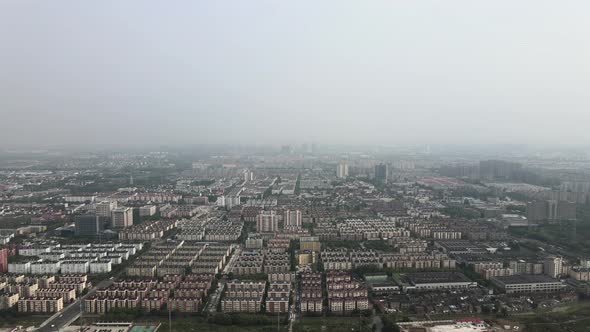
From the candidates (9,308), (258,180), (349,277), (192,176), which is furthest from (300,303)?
(192,176)

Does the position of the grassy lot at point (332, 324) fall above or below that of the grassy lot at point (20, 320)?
above

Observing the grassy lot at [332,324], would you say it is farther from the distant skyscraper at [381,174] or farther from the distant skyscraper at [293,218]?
the distant skyscraper at [381,174]

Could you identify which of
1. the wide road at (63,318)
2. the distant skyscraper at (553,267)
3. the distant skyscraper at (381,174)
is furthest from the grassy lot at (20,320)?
the distant skyscraper at (381,174)

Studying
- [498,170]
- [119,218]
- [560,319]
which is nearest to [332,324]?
[560,319]

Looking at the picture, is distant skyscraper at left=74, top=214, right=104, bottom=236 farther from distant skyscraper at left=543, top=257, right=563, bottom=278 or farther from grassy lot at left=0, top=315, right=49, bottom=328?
distant skyscraper at left=543, top=257, right=563, bottom=278

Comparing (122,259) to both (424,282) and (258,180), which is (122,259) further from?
(258,180)

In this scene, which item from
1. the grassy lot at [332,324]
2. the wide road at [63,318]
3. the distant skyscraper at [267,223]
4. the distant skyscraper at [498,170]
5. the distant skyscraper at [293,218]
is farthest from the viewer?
the distant skyscraper at [498,170]

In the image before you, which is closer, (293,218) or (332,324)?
(332,324)

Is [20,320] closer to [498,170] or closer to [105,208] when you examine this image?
[105,208]

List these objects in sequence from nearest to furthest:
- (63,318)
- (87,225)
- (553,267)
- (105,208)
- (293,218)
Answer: (63,318) < (553,267) < (87,225) < (293,218) < (105,208)

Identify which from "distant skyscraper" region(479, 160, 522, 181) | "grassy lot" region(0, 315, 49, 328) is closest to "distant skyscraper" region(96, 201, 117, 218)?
"grassy lot" region(0, 315, 49, 328)

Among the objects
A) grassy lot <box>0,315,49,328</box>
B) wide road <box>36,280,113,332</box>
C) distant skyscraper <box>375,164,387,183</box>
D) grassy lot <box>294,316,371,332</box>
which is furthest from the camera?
distant skyscraper <box>375,164,387,183</box>
